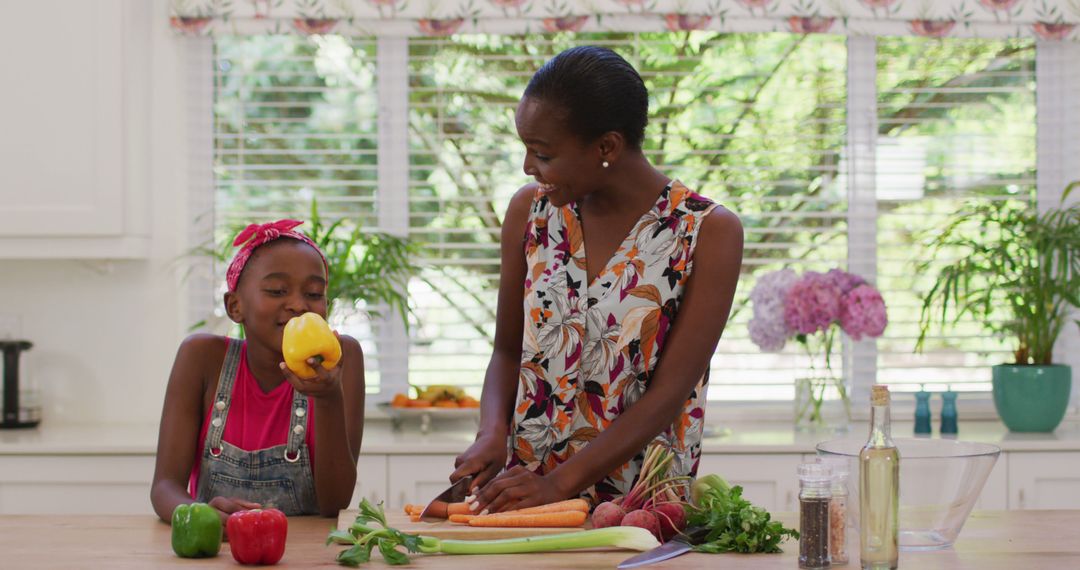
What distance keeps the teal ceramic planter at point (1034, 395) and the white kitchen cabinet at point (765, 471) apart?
0.70m

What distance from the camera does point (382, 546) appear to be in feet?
4.74

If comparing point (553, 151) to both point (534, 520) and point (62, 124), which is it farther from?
point (62, 124)

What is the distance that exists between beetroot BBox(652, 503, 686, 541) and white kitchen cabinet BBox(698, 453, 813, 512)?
1597 millimetres

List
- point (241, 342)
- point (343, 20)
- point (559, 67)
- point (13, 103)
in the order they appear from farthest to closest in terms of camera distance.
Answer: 1. point (343, 20)
2. point (13, 103)
3. point (241, 342)
4. point (559, 67)

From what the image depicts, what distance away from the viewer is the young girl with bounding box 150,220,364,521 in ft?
6.31

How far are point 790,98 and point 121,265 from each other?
2.13 m

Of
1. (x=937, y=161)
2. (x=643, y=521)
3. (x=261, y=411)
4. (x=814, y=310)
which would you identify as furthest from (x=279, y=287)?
(x=937, y=161)

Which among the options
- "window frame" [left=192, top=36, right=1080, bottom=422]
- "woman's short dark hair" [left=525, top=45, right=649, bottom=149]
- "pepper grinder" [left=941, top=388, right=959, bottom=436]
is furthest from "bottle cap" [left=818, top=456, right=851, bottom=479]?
"window frame" [left=192, top=36, right=1080, bottom=422]

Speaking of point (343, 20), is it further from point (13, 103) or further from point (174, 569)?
point (174, 569)

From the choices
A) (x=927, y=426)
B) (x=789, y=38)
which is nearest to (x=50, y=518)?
(x=927, y=426)

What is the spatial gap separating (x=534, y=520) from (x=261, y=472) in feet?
1.99

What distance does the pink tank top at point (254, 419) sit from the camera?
6.59 ft

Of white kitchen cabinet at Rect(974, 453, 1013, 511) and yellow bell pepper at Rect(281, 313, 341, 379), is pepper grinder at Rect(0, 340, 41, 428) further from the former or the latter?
white kitchen cabinet at Rect(974, 453, 1013, 511)

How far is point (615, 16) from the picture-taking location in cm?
360
